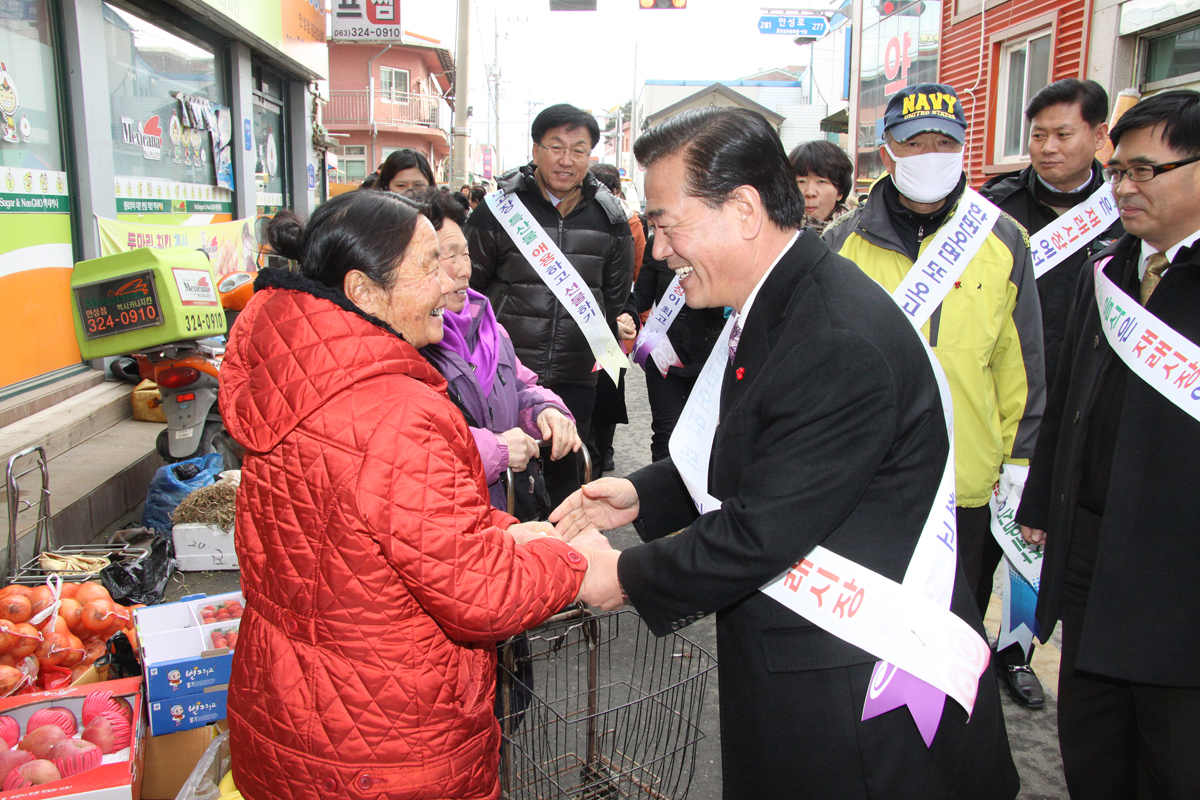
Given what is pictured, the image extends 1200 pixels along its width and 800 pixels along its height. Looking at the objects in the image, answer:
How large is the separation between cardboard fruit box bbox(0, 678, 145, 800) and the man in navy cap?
9.31ft

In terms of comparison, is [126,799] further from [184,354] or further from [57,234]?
[57,234]

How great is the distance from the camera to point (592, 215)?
15.6 ft

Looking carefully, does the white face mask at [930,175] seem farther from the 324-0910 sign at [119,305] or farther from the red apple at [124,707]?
the 324-0910 sign at [119,305]

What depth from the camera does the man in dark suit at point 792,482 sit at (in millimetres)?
1572

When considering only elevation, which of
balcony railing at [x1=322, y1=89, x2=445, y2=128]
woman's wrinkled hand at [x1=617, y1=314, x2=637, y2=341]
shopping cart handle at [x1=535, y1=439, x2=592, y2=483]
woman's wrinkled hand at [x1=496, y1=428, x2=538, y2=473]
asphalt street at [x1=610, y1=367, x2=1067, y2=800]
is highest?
balcony railing at [x1=322, y1=89, x2=445, y2=128]

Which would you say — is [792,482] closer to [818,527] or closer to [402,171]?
[818,527]

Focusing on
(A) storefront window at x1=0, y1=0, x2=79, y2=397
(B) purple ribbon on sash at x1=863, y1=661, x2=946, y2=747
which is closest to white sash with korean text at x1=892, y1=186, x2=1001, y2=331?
(B) purple ribbon on sash at x1=863, y1=661, x2=946, y2=747

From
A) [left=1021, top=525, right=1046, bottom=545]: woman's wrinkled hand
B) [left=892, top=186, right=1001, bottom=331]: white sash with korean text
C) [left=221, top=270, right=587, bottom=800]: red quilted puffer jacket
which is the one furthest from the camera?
[left=892, top=186, right=1001, bottom=331]: white sash with korean text

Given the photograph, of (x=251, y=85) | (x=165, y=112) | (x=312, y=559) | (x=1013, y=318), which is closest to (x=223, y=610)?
(x=312, y=559)

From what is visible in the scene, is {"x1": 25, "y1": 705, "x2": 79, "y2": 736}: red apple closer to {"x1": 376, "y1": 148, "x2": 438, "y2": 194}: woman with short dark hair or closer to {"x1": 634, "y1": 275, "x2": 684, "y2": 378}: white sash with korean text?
{"x1": 376, "y1": 148, "x2": 438, "y2": 194}: woman with short dark hair

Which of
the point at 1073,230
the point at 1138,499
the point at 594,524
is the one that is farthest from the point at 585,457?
the point at 1073,230

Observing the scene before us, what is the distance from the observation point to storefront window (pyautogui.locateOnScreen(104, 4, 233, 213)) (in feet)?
23.6

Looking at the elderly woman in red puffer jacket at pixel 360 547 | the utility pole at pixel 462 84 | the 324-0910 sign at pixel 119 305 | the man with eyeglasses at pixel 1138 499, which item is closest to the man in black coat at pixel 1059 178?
the man with eyeglasses at pixel 1138 499

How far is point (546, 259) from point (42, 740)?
2998 millimetres
